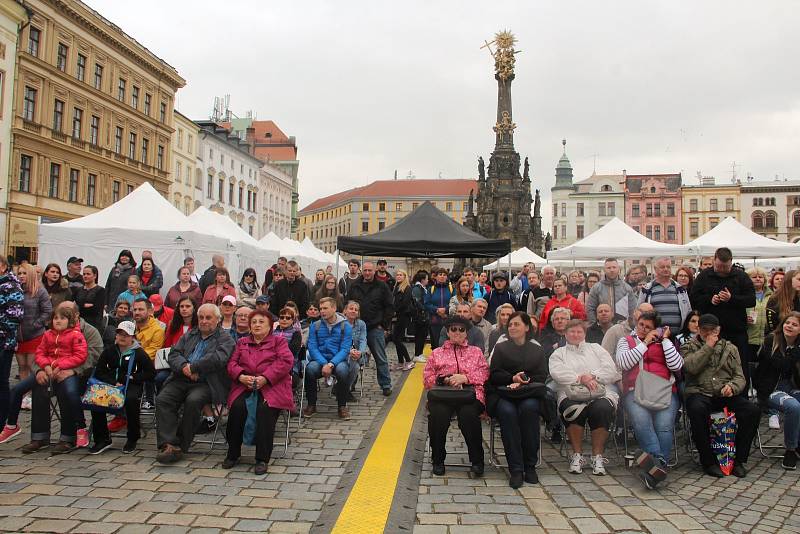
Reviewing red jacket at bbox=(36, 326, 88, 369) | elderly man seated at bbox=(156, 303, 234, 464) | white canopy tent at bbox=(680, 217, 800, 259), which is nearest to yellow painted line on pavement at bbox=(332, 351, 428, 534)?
elderly man seated at bbox=(156, 303, 234, 464)

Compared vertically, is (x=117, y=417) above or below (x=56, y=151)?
below

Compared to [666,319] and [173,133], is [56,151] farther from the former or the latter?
[666,319]

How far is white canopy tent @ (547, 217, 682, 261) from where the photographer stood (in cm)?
1628

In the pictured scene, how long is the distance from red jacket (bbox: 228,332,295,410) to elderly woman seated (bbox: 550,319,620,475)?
268cm

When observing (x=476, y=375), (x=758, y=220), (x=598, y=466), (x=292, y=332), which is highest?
(x=758, y=220)

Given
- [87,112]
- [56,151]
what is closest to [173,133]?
[87,112]

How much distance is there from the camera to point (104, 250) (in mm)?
14008

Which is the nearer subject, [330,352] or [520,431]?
[520,431]

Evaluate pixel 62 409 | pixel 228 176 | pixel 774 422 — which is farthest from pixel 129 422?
pixel 228 176

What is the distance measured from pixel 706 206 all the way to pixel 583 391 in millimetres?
79236

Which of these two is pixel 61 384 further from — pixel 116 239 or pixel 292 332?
pixel 116 239

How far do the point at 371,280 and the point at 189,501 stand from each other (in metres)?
5.31

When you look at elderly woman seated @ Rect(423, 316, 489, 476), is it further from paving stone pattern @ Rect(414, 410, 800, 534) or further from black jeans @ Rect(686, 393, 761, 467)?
black jeans @ Rect(686, 393, 761, 467)

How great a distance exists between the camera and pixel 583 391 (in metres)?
5.86
